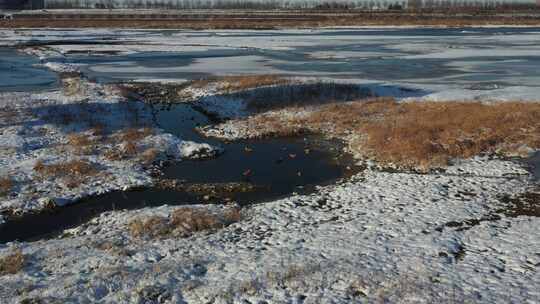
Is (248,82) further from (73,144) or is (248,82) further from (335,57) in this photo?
(335,57)

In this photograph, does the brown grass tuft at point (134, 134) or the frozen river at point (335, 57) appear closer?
the brown grass tuft at point (134, 134)

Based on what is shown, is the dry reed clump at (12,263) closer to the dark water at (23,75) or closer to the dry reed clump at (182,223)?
the dry reed clump at (182,223)

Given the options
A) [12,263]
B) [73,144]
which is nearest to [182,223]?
[12,263]

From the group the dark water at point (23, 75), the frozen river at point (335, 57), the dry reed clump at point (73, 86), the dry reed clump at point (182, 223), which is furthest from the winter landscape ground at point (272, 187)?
the frozen river at point (335, 57)

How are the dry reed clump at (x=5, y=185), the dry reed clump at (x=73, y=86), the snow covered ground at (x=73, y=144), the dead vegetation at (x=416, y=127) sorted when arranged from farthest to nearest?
the dry reed clump at (x=73, y=86), the dead vegetation at (x=416, y=127), the snow covered ground at (x=73, y=144), the dry reed clump at (x=5, y=185)

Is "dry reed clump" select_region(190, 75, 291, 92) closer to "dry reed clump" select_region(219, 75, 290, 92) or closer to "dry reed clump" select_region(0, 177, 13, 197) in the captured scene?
"dry reed clump" select_region(219, 75, 290, 92)

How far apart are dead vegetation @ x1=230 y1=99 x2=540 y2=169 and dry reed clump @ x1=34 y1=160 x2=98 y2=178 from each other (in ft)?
21.9

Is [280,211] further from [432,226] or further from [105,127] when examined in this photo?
[105,127]

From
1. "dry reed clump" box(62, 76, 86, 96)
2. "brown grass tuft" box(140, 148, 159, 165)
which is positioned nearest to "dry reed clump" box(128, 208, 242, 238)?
"brown grass tuft" box(140, 148, 159, 165)

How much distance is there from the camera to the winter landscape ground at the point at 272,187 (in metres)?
9.10

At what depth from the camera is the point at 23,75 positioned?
32.5 m

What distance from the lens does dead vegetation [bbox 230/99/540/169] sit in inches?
659

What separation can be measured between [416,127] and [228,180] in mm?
7866

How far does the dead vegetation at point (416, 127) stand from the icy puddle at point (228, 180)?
4.36ft
